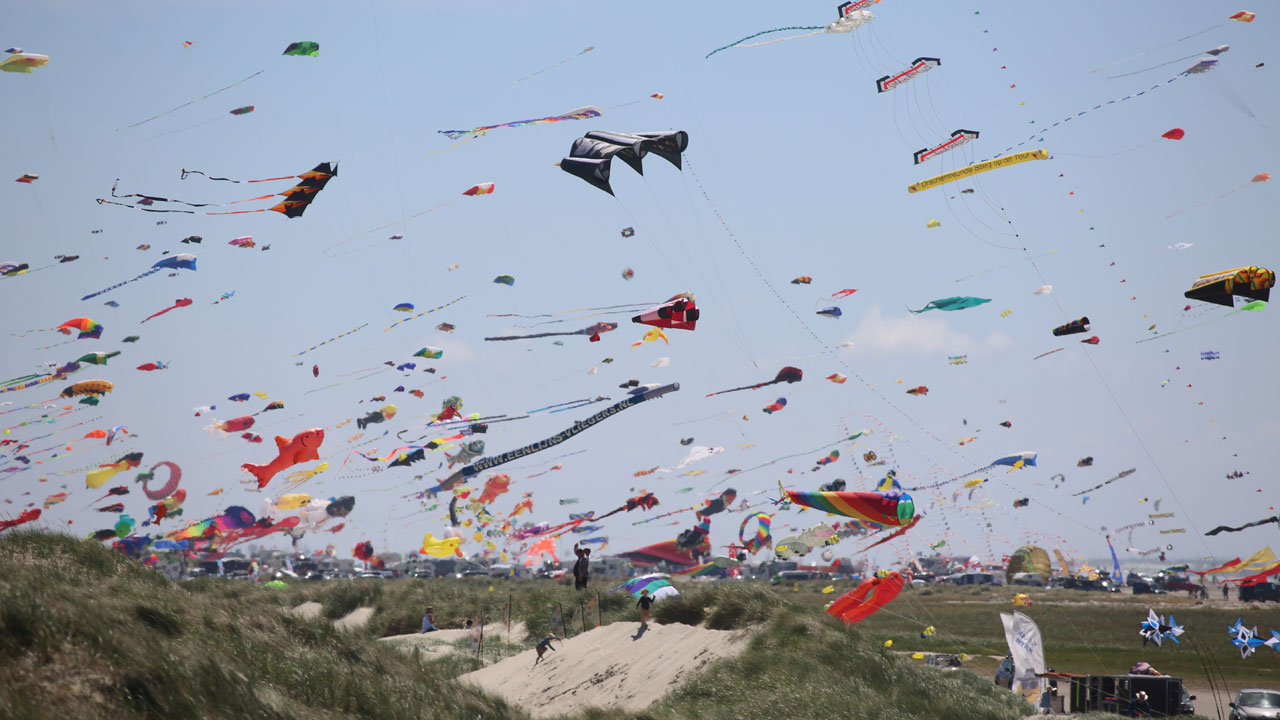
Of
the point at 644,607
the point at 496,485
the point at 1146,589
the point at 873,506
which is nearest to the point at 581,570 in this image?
the point at 644,607

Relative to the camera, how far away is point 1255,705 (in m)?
19.3

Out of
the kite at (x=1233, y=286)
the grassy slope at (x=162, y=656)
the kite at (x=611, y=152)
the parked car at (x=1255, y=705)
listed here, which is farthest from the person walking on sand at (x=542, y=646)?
the kite at (x=1233, y=286)

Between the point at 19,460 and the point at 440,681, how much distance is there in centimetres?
3572

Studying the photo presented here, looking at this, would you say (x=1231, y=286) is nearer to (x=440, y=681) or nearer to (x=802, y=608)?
(x=802, y=608)

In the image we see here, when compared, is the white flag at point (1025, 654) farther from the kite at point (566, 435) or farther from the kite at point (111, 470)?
the kite at point (111, 470)

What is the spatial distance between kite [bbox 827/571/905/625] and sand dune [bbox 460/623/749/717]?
6375 mm

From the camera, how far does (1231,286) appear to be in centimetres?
2377

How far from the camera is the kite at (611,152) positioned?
Answer: 2170 cm

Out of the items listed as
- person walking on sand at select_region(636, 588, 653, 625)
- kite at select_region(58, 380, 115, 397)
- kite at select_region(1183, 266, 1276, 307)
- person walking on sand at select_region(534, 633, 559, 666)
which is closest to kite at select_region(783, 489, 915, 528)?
person walking on sand at select_region(636, 588, 653, 625)

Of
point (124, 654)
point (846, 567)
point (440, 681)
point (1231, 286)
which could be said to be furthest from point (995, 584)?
point (124, 654)

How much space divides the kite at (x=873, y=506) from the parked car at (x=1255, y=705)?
725 centimetres

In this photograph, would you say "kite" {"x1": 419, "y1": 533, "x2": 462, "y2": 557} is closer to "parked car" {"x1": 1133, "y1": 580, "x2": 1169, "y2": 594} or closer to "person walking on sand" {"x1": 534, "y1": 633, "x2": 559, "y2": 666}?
"person walking on sand" {"x1": 534, "y1": 633, "x2": 559, "y2": 666}

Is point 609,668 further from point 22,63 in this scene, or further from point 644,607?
point 22,63

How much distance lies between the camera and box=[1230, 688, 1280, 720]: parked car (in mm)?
18953
